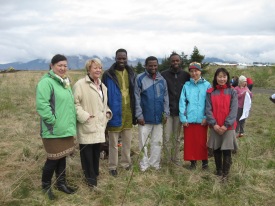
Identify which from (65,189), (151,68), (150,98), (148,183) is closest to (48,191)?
(65,189)

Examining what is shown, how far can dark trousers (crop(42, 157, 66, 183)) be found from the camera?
12.7ft

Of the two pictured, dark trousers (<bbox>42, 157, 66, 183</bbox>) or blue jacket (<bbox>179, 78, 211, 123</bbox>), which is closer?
dark trousers (<bbox>42, 157, 66, 183</bbox>)

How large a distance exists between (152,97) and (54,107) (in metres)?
1.64

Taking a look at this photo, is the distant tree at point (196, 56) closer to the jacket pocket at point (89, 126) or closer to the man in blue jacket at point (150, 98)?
the man in blue jacket at point (150, 98)

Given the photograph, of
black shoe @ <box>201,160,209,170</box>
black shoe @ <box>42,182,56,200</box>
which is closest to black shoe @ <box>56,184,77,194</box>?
black shoe @ <box>42,182,56,200</box>

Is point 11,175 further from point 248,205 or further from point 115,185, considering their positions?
point 248,205

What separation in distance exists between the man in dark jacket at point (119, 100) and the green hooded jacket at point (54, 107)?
0.81 metres

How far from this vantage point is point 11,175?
4.72 metres

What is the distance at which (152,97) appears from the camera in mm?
4715

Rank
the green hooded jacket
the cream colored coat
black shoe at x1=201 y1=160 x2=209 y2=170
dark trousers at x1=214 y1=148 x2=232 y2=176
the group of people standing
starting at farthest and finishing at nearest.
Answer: black shoe at x1=201 y1=160 x2=209 y2=170 → dark trousers at x1=214 y1=148 x2=232 y2=176 → the cream colored coat → the group of people standing → the green hooded jacket

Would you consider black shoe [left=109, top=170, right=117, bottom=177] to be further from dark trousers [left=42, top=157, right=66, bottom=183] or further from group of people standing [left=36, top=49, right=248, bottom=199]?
dark trousers [left=42, top=157, right=66, bottom=183]

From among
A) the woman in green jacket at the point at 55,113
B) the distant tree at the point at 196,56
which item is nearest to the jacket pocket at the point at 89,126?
the woman in green jacket at the point at 55,113

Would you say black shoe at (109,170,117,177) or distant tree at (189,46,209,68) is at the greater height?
distant tree at (189,46,209,68)

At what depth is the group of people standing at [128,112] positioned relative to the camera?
3.75 metres
